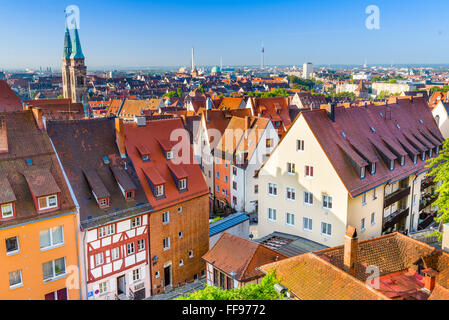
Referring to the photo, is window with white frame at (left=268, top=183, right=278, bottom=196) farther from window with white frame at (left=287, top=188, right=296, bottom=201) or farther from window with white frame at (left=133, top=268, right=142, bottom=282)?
window with white frame at (left=133, top=268, right=142, bottom=282)

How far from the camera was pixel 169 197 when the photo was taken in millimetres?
30422

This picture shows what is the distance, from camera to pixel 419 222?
1639 inches

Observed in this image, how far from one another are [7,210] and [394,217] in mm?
30500

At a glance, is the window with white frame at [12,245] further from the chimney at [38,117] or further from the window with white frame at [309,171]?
the window with white frame at [309,171]

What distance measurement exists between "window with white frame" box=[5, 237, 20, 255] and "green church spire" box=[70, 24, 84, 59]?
107 metres

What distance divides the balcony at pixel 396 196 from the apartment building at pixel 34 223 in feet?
82.1

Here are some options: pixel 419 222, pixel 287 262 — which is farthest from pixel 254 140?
pixel 287 262

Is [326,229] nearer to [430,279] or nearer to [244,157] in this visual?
[430,279]

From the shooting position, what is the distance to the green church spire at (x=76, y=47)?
119 meters

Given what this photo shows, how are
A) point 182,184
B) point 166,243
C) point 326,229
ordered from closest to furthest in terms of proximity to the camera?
point 166,243, point 326,229, point 182,184

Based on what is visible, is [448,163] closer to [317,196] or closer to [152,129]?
[317,196]

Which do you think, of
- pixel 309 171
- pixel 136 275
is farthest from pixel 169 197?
pixel 309 171

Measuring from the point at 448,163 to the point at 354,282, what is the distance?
15.6m

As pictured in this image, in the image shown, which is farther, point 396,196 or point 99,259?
point 396,196
